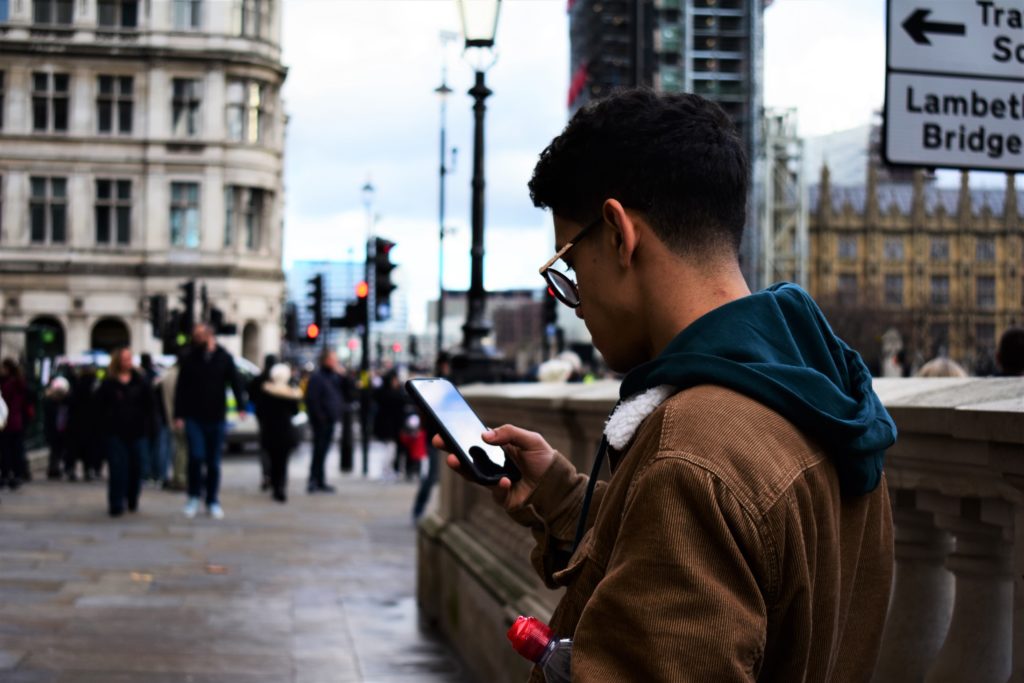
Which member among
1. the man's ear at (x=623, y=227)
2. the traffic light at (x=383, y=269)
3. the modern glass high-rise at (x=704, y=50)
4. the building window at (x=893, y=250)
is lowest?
the man's ear at (x=623, y=227)

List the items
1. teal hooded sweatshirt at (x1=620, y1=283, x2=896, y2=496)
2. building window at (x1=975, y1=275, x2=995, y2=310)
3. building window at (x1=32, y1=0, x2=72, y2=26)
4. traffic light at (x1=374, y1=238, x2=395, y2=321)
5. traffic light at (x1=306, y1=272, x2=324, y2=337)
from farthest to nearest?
building window at (x1=975, y1=275, x2=995, y2=310)
building window at (x1=32, y1=0, x2=72, y2=26)
traffic light at (x1=306, y1=272, x2=324, y2=337)
traffic light at (x1=374, y1=238, x2=395, y2=321)
teal hooded sweatshirt at (x1=620, y1=283, x2=896, y2=496)

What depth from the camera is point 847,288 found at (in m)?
111

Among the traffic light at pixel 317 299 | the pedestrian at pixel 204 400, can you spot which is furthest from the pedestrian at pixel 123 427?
the traffic light at pixel 317 299

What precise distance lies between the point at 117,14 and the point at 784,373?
57443mm

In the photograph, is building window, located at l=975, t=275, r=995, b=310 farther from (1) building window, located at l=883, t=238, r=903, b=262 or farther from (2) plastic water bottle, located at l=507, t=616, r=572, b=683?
(2) plastic water bottle, located at l=507, t=616, r=572, b=683

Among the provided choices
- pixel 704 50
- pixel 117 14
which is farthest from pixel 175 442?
pixel 704 50

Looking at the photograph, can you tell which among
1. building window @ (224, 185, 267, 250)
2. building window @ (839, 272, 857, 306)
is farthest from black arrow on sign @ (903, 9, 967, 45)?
building window @ (839, 272, 857, 306)

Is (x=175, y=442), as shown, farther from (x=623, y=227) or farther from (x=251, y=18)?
(x=251, y=18)

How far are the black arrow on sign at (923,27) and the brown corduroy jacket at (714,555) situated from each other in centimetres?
234

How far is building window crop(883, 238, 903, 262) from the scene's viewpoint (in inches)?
4744

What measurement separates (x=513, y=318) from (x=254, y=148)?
106 metres

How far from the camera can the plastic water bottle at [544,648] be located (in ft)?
5.78

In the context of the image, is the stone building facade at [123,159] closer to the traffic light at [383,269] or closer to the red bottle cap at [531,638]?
the traffic light at [383,269]

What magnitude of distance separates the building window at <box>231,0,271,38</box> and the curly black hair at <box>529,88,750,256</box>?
5566 cm
